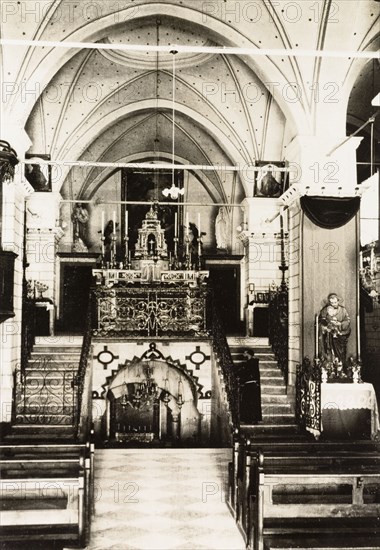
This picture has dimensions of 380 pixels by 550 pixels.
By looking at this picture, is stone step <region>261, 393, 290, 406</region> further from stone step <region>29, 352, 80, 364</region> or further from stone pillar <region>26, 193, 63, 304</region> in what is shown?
stone pillar <region>26, 193, 63, 304</region>

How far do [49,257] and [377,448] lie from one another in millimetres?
12217

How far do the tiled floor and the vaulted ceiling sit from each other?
596cm

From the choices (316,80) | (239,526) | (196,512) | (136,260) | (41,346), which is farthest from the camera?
(136,260)

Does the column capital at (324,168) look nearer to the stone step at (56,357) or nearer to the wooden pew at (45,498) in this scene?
A: the stone step at (56,357)

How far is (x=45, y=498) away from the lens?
7.28m

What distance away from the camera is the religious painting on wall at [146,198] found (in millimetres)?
22859

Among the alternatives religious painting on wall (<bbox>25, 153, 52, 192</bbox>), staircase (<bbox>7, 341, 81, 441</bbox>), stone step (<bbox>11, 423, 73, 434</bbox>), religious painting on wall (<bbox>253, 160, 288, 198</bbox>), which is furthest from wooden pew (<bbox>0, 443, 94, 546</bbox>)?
religious painting on wall (<bbox>253, 160, 288, 198</bbox>)

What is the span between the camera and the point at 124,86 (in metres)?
17.9

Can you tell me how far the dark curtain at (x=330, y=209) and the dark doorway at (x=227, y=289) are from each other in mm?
8526

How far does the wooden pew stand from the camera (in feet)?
22.2

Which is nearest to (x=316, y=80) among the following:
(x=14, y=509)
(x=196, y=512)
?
(x=196, y=512)

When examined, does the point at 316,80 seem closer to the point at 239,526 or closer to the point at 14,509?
the point at 239,526

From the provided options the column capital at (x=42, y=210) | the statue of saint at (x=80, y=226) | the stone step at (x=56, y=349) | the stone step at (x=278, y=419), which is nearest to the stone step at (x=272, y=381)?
the stone step at (x=278, y=419)

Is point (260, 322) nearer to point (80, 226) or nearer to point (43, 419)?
point (80, 226)
